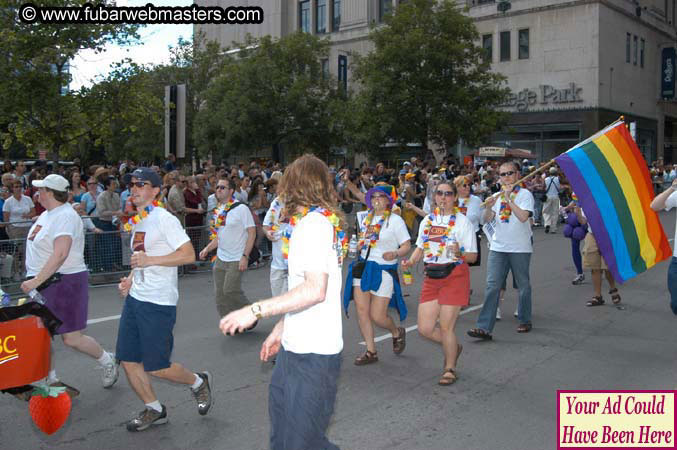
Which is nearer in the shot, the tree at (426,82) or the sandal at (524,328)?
the sandal at (524,328)

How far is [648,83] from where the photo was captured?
4444 centimetres

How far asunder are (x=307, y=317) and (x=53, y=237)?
313 centimetres

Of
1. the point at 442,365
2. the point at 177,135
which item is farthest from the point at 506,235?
the point at 177,135

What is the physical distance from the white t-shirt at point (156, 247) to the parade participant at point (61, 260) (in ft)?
2.86

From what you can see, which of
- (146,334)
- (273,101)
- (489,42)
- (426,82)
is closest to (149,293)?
(146,334)

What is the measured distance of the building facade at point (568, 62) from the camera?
123 feet

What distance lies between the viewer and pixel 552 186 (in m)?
20.9

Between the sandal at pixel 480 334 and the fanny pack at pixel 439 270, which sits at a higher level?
the fanny pack at pixel 439 270

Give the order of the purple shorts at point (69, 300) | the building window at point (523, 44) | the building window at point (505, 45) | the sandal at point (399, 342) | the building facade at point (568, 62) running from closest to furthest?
1. the purple shorts at point (69, 300)
2. the sandal at point (399, 342)
3. the building facade at point (568, 62)
4. the building window at point (523, 44)
5. the building window at point (505, 45)

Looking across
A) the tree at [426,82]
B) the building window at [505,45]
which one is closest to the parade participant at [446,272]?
the tree at [426,82]

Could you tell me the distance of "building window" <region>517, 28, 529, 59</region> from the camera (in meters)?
39.2

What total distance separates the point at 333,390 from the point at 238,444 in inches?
73.5

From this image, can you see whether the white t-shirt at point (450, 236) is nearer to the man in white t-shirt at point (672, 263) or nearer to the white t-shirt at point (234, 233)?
the man in white t-shirt at point (672, 263)

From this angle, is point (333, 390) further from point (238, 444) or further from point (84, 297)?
point (84, 297)
